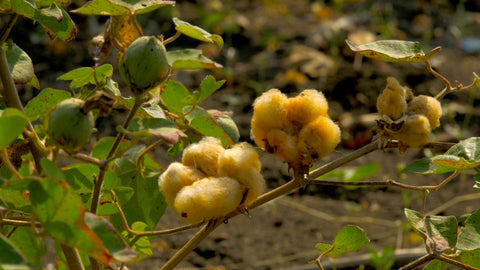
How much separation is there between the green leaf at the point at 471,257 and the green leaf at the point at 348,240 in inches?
5.9

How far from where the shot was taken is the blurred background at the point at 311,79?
2002mm

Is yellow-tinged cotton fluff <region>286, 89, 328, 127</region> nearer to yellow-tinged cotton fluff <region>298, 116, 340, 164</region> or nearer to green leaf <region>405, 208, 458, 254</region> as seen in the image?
yellow-tinged cotton fluff <region>298, 116, 340, 164</region>

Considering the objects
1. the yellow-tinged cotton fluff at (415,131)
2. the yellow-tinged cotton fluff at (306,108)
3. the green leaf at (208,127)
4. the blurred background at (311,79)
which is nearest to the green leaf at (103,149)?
the green leaf at (208,127)

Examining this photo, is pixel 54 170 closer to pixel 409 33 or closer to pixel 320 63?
pixel 320 63

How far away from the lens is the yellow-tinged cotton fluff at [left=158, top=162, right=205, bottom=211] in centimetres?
72

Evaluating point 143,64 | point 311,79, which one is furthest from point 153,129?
point 311,79

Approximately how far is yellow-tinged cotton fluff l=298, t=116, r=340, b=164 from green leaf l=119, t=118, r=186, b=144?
6.5 inches

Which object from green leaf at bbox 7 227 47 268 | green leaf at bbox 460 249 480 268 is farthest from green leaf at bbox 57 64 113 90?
green leaf at bbox 460 249 480 268

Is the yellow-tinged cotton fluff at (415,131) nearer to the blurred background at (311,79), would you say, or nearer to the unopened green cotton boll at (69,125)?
the unopened green cotton boll at (69,125)

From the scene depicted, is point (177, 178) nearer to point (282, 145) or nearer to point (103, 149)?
point (282, 145)

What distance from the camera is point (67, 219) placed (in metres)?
0.57

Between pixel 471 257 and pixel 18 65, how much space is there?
0.76m

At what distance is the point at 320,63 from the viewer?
3.21 m

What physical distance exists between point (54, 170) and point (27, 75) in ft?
0.99
